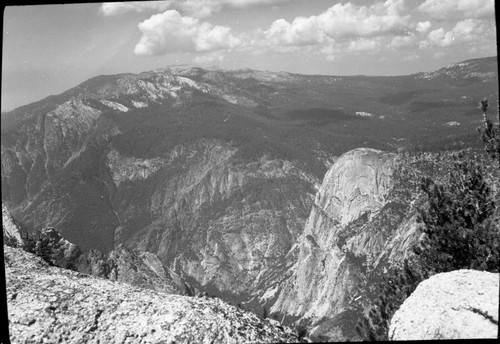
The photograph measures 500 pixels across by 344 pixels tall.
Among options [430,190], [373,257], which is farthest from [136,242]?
[430,190]

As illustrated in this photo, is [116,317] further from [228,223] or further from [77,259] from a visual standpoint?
[228,223]

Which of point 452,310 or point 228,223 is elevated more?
point 452,310

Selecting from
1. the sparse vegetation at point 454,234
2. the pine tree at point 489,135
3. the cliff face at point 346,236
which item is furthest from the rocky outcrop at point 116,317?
the cliff face at point 346,236

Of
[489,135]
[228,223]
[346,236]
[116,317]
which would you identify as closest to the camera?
[116,317]

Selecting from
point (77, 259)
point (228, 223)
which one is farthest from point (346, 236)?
point (228, 223)

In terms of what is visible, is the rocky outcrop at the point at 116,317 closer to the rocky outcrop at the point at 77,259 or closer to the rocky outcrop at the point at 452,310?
the rocky outcrop at the point at 452,310

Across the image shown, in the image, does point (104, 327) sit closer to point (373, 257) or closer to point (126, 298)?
point (126, 298)
